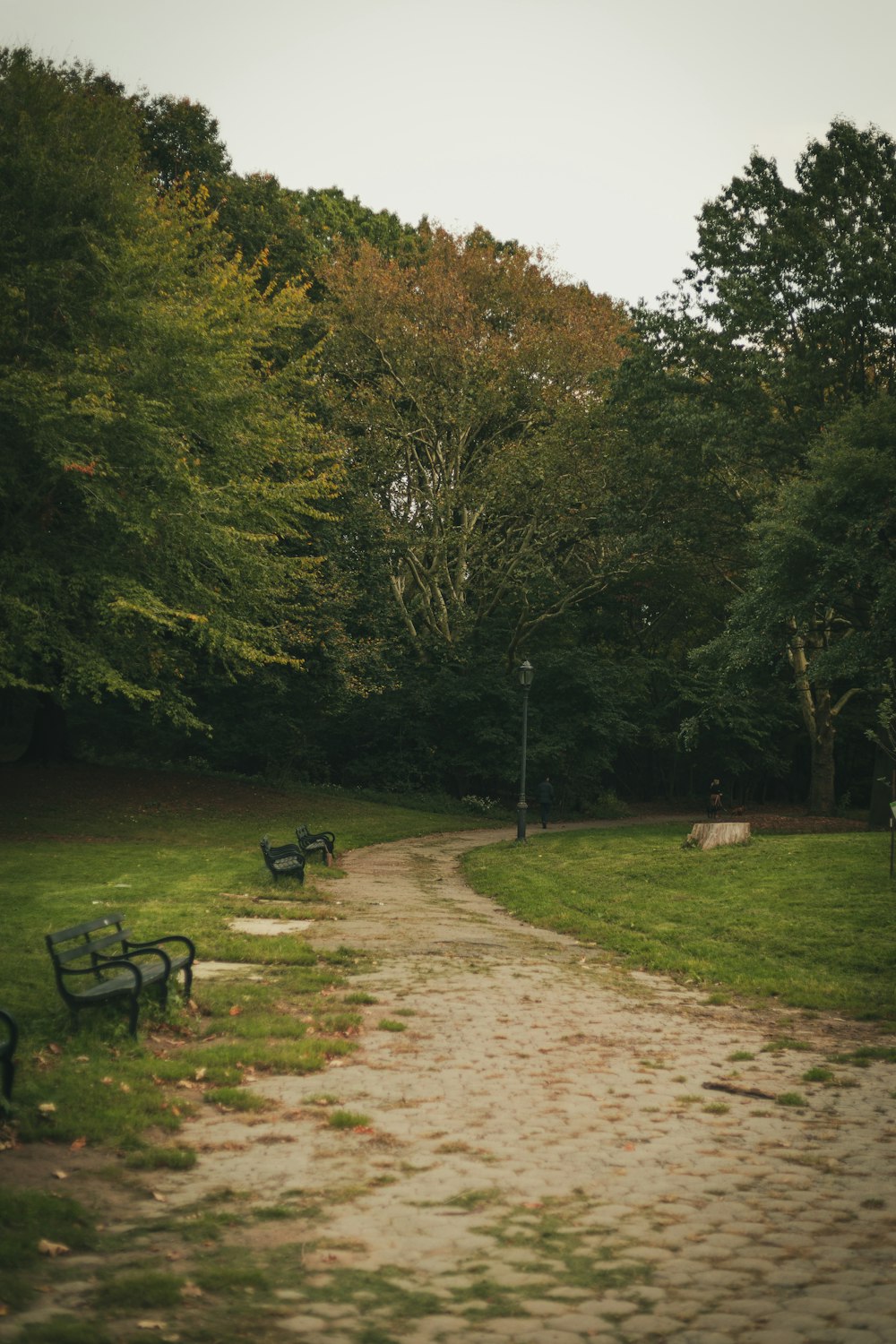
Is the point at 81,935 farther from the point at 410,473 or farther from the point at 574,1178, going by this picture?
the point at 410,473

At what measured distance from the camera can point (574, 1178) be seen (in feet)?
18.3

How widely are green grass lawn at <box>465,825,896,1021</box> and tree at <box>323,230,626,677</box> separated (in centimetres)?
1477

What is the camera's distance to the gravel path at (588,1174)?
13.8ft

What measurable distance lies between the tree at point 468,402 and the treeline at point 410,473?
127 mm

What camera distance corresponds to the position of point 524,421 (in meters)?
36.2

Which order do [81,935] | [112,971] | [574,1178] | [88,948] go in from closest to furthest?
[574,1178], [88,948], [81,935], [112,971]

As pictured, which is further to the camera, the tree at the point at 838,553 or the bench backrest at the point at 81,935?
the tree at the point at 838,553

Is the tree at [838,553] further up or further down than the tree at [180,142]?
further down

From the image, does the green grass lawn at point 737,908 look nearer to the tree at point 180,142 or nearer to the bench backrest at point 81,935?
the bench backrest at point 81,935

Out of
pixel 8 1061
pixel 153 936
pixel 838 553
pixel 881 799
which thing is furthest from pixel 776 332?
pixel 8 1061

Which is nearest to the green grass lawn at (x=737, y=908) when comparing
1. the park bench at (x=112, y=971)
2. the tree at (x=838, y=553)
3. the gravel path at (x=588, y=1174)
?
the gravel path at (x=588, y=1174)

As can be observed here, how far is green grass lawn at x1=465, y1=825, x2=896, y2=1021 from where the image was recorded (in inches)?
440

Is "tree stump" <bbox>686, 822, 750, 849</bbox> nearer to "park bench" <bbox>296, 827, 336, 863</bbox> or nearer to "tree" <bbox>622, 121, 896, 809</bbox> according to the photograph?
"tree" <bbox>622, 121, 896, 809</bbox>

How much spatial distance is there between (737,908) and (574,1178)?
10.2m
